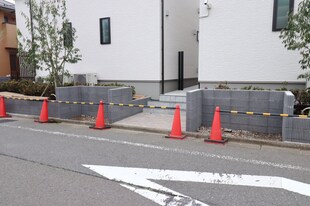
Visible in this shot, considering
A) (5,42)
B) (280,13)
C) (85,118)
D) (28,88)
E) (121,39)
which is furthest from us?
(5,42)

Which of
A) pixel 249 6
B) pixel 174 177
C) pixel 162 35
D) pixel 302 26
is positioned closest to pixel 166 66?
pixel 162 35

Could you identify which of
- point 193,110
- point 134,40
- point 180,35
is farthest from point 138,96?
point 193,110

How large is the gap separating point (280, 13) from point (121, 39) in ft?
20.2

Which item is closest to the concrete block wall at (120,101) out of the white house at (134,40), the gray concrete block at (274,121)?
the white house at (134,40)

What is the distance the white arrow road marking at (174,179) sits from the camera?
3501 millimetres

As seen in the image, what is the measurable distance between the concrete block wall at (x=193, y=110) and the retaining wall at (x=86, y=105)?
8.32ft

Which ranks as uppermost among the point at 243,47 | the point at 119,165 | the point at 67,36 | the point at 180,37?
the point at 180,37

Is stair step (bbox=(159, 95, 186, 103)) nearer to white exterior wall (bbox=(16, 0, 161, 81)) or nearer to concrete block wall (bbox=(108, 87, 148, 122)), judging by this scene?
white exterior wall (bbox=(16, 0, 161, 81))

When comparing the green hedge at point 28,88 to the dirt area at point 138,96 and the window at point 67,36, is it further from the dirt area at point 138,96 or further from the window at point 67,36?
the dirt area at point 138,96

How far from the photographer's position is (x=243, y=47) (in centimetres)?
888

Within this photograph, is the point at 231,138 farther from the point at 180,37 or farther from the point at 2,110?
the point at 2,110

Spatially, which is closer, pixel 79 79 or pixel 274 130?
pixel 274 130

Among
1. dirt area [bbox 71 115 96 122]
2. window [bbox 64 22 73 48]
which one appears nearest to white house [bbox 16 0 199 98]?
window [bbox 64 22 73 48]

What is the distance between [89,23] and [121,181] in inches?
Answer: 380
